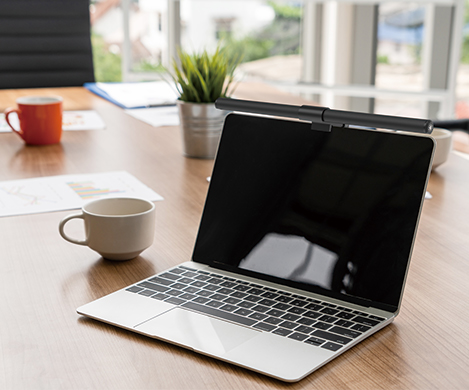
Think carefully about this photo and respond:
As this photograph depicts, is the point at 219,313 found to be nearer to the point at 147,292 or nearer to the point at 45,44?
the point at 147,292

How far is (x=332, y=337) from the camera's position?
1.78 feet

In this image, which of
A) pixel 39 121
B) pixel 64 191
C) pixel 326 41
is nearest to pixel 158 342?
pixel 64 191

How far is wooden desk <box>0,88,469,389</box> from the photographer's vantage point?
496 mm

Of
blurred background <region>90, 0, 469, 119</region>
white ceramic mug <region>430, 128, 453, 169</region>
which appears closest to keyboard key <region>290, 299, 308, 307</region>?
white ceramic mug <region>430, 128, 453, 169</region>

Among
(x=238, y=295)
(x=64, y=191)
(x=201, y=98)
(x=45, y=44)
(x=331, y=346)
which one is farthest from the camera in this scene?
(x=45, y=44)

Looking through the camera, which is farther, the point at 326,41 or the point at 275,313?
the point at 326,41

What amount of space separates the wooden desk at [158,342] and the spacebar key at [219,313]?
0.19 ft

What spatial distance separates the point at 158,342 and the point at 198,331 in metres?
0.04

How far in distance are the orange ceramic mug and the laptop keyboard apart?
2.56 ft

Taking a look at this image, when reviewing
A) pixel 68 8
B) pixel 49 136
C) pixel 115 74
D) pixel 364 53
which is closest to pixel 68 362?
pixel 49 136

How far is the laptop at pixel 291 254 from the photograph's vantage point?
55cm

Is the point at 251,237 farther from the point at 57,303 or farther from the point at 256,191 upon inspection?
the point at 57,303

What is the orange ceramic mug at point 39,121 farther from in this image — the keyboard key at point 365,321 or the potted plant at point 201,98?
the keyboard key at point 365,321

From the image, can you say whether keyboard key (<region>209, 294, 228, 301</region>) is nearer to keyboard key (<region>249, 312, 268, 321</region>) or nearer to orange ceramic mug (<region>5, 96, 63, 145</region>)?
keyboard key (<region>249, 312, 268, 321</region>)
